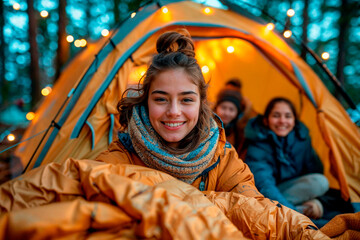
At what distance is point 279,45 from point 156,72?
1722 mm

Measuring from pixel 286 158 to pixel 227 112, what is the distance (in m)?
0.87

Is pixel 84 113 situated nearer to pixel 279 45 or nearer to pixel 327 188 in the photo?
pixel 279 45

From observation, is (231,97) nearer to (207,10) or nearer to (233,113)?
(233,113)

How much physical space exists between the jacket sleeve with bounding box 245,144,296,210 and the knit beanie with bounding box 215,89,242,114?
0.75 metres

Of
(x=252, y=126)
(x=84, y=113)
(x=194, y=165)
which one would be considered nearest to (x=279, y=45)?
(x=252, y=126)

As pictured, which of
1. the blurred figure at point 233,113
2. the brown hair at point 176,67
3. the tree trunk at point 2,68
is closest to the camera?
the brown hair at point 176,67

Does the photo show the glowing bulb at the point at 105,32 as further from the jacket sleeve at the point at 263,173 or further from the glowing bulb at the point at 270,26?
the jacket sleeve at the point at 263,173

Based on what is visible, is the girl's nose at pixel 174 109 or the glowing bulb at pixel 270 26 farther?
the glowing bulb at pixel 270 26

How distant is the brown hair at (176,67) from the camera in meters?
1.44

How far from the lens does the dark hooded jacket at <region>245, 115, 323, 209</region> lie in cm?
226

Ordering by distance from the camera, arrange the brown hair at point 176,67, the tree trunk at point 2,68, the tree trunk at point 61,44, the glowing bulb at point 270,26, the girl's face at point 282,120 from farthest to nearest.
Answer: the tree trunk at point 2,68 < the tree trunk at point 61,44 < the glowing bulb at point 270,26 < the girl's face at point 282,120 < the brown hair at point 176,67

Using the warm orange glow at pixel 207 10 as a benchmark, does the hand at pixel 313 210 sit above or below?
below

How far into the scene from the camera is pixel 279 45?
2.56m

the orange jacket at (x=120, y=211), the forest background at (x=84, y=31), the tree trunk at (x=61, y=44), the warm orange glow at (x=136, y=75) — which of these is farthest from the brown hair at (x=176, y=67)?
the tree trunk at (x=61, y=44)
